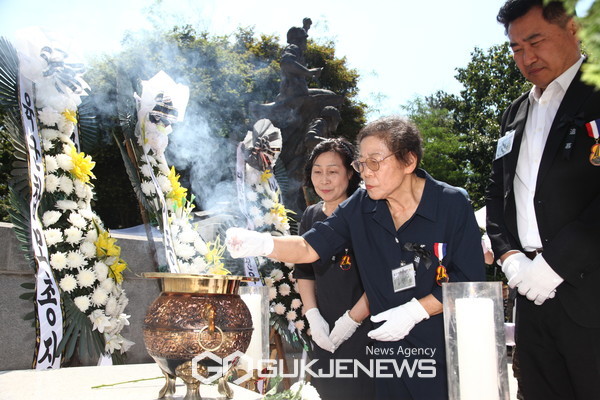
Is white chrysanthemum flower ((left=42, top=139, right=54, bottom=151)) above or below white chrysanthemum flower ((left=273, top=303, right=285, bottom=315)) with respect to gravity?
above

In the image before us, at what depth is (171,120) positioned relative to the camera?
479 centimetres

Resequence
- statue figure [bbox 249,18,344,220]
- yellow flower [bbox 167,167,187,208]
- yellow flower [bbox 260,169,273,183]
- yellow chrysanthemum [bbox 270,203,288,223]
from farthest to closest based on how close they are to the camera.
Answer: statue figure [bbox 249,18,344,220] < yellow flower [bbox 260,169,273,183] < yellow chrysanthemum [bbox 270,203,288,223] < yellow flower [bbox 167,167,187,208]

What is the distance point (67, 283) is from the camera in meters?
3.92

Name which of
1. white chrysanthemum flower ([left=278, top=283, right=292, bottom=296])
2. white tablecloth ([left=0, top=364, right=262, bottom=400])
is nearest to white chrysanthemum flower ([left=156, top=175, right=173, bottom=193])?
white chrysanthemum flower ([left=278, top=283, right=292, bottom=296])

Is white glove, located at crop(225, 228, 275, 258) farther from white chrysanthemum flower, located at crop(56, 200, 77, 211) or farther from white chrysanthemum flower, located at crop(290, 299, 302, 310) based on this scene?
white chrysanthemum flower, located at crop(290, 299, 302, 310)

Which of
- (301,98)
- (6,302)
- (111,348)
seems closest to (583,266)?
(111,348)

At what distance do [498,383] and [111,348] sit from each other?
312 centimetres

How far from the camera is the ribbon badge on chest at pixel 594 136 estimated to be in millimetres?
2605

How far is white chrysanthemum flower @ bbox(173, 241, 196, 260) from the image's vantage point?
475 cm

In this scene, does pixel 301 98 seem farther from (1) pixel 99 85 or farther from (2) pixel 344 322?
(2) pixel 344 322

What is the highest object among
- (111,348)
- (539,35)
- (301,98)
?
(301,98)

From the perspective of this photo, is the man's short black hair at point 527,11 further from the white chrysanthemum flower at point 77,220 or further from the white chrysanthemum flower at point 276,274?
the white chrysanthemum flower at point 276,274

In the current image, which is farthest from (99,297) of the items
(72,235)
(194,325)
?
(194,325)

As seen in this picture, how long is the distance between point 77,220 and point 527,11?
3105 millimetres
